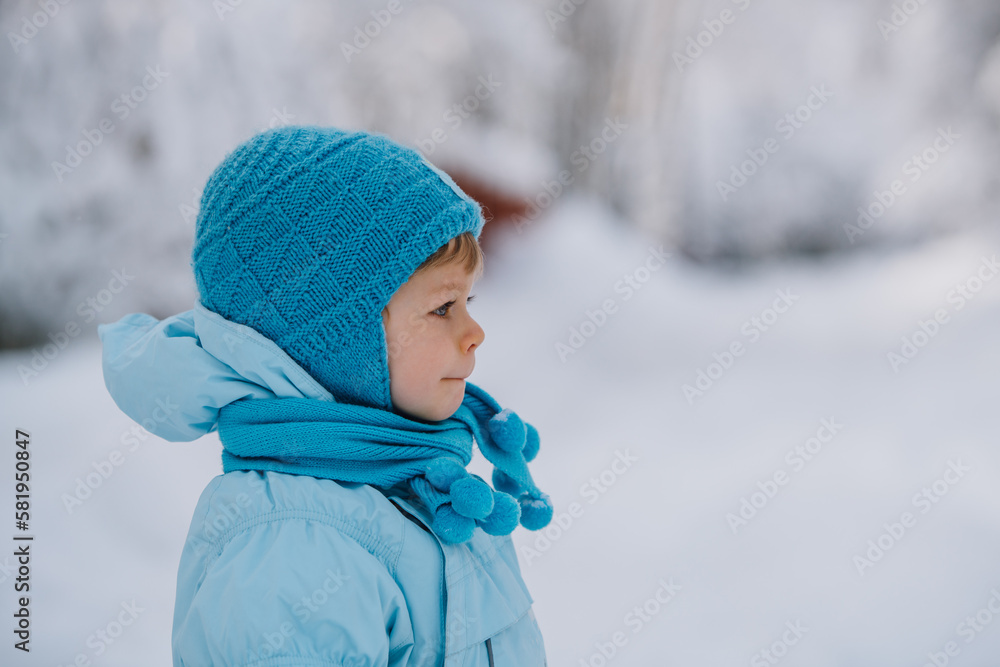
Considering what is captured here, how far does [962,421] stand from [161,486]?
2719mm

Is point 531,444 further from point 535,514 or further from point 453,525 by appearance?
point 453,525

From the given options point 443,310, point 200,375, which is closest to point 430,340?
point 443,310

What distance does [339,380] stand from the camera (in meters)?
0.95

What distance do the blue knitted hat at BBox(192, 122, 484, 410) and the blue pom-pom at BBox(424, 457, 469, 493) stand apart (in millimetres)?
112

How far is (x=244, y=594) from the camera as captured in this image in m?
0.79

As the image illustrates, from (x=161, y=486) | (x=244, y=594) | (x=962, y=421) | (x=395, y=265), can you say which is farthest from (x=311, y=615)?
(x=962, y=421)

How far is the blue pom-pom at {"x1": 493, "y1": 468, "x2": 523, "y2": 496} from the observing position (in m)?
1.17

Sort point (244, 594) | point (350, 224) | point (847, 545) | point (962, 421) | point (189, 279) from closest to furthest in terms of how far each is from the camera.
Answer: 1. point (244, 594)
2. point (350, 224)
3. point (847, 545)
4. point (962, 421)
5. point (189, 279)

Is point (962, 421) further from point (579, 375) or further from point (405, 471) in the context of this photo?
point (405, 471)

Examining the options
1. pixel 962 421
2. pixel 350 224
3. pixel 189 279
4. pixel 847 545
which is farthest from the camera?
pixel 189 279

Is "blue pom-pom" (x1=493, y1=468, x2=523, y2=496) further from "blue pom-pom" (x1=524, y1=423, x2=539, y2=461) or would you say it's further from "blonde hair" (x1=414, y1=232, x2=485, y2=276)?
"blonde hair" (x1=414, y1=232, x2=485, y2=276)

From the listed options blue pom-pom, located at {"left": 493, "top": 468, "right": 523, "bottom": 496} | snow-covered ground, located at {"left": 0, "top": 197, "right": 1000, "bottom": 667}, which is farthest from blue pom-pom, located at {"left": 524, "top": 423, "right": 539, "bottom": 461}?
snow-covered ground, located at {"left": 0, "top": 197, "right": 1000, "bottom": 667}

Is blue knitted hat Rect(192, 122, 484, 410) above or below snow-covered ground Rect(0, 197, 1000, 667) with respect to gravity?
above

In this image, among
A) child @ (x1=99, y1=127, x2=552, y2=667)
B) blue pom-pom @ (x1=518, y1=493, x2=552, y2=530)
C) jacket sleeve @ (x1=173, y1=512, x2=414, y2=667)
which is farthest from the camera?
blue pom-pom @ (x1=518, y1=493, x2=552, y2=530)
